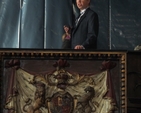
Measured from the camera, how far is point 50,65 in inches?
368

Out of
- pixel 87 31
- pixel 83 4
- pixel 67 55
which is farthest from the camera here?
pixel 83 4

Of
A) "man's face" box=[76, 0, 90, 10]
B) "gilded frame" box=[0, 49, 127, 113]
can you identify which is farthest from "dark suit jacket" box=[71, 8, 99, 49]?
"gilded frame" box=[0, 49, 127, 113]

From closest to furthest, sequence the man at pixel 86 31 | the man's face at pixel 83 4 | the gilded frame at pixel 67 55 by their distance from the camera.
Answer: the gilded frame at pixel 67 55, the man at pixel 86 31, the man's face at pixel 83 4

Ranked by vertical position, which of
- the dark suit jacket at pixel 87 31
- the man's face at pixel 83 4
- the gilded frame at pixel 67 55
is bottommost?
the gilded frame at pixel 67 55

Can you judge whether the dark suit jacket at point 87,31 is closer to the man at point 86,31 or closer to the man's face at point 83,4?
the man at point 86,31

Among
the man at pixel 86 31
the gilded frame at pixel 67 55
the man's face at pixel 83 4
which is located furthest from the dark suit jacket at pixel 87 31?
the gilded frame at pixel 67 55

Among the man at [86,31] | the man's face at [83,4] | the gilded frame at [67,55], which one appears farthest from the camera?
the man's face at [83,4]

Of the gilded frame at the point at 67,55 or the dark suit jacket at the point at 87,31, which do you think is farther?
the dark suit jacket at the point at 87,31

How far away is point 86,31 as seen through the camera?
A: 10.1m

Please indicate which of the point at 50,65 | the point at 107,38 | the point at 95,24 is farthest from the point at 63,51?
the point at 107,38

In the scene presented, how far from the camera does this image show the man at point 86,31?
9898 mm

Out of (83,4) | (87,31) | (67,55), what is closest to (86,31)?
(87,31)

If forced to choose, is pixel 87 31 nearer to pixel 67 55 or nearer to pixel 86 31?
pixel 86 31

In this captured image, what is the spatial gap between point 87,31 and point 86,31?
0.02 m
